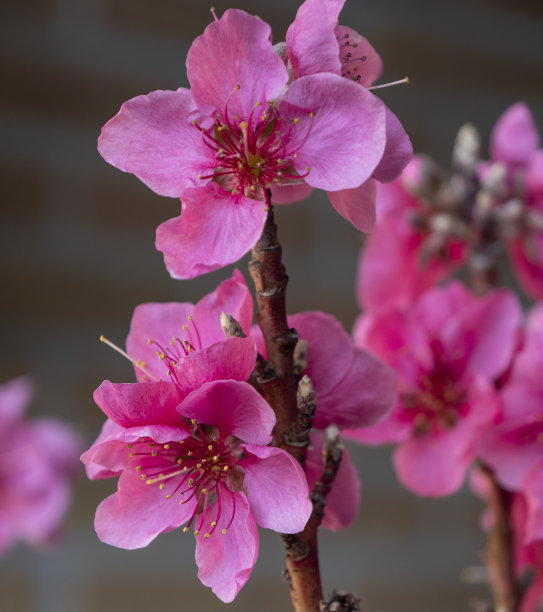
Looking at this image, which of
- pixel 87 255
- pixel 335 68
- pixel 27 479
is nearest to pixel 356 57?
pixel 335 68

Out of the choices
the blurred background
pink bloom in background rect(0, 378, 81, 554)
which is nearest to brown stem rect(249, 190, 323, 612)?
pink bloom in background rect(0, 378, 81, 554)

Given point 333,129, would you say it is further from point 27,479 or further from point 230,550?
point 27,479

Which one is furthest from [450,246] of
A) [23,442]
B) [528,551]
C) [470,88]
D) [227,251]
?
[470,88]

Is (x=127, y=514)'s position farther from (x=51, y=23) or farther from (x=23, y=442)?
(x=51, y=23)

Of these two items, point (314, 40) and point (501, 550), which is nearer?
point (314, 40)

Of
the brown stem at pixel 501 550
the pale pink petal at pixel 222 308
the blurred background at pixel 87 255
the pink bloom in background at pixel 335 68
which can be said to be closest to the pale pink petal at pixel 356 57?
the pink bloom in background at pixel 335 68

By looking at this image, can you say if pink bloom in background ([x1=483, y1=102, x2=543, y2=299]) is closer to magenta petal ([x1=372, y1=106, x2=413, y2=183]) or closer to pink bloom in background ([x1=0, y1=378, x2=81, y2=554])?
magenta petal ([x1=372, y1=106, x2=413, y2=183])
